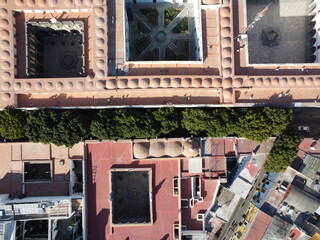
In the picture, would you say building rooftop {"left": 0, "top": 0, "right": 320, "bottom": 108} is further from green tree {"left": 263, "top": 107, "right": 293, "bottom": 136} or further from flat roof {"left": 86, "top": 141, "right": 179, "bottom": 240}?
flat roof {"left": 86, "top": 141, "right": 179, "bottom": 240}

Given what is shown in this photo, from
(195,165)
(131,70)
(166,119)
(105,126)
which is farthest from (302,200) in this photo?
(131,70)

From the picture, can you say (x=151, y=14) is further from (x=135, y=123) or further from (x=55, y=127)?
(x=55, y=127)

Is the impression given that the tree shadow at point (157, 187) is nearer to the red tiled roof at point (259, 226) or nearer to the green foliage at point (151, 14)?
the red tiled roof at point (259, 226)

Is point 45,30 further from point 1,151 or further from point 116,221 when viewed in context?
point 116,221

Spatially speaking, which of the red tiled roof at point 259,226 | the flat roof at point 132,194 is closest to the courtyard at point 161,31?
the flat roof at point 132,194

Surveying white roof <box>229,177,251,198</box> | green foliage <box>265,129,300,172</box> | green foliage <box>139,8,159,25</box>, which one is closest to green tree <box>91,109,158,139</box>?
white roof <box>229,177,251,198</box>
